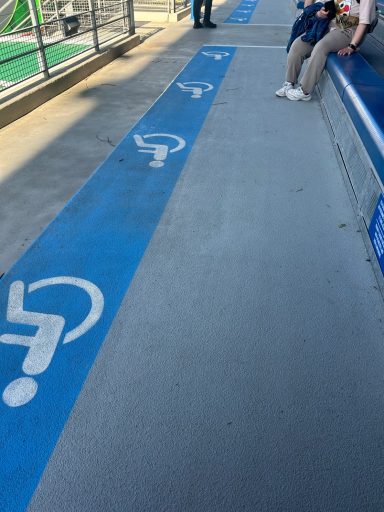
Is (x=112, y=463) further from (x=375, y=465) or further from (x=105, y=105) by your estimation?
(x=105, y=105)

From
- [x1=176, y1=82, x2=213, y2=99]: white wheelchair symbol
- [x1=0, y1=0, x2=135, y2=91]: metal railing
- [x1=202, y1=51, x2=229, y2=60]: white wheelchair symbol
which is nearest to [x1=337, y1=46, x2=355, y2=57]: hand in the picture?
[x1=176, y1=82, x2=213, y2=99]: white wheelchair symbol

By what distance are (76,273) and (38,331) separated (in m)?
0.48

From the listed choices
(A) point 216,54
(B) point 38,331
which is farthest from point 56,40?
(B) point 38,331

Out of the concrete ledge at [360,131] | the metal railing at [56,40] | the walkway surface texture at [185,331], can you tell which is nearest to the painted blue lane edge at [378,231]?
the concrete ledge at [360,131]

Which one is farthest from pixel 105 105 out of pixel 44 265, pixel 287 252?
pixel 287 252

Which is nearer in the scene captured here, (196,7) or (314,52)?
(314,52)

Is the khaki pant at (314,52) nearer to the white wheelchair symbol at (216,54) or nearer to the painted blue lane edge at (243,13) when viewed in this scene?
the white wheelchair symbol at (216,54)

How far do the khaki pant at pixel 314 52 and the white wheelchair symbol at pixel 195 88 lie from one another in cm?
125

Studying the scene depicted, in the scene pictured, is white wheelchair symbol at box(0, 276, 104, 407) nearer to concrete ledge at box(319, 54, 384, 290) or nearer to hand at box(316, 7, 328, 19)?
concrete ledge at box(319, 54, 384, 290)

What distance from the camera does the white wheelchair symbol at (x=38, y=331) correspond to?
5.57 ft

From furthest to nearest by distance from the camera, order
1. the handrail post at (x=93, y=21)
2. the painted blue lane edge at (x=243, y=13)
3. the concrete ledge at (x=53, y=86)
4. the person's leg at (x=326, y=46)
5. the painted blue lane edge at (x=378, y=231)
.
→ the painted blue lane edge at (x=243, y=13) → the handrail post at (x=93, y=21) → the person's leg at (x=326, y=46) → the concrete ledge at (x=53, y=86) → the painted blue lane edge at (x=378, y=231)

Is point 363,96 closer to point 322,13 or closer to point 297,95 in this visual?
point 297,95

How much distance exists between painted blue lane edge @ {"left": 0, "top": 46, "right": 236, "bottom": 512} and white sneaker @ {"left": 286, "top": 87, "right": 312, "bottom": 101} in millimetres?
1652

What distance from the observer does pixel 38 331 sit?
196cm
